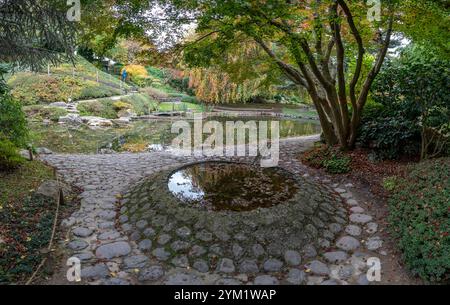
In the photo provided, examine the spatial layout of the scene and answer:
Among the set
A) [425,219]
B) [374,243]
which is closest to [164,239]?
[374,243]

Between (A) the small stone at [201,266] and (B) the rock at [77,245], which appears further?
(B) the rock at [77,245]

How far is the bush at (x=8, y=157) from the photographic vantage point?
5062 millimetres

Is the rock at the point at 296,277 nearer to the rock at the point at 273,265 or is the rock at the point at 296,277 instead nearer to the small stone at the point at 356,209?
the rock at the point at 273,265

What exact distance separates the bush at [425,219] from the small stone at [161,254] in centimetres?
277

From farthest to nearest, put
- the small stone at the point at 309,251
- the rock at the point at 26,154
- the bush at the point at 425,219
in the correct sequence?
the rock at the point at 26,154
the small stone at the point at 309,251
the bush at the point at 425,219

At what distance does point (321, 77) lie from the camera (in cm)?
659

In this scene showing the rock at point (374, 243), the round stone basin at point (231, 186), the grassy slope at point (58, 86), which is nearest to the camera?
the rock at point (374, 243)

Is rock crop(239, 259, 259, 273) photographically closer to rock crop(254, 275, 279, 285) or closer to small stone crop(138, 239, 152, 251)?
rock crop(254, 275, 279, 285)

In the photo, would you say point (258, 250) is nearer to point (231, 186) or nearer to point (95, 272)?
point (231, 186)

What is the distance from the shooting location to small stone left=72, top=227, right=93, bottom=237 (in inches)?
157

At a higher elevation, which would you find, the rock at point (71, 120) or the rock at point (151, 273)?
the rock at point (71, 120)

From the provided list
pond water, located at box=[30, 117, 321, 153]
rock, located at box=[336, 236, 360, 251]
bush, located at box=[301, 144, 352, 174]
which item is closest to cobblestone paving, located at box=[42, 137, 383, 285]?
rock, located at box=[336, 236, 360, 251]

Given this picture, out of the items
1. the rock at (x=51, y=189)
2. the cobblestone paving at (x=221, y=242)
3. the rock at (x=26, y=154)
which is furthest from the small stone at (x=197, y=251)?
the rock at (x=26, y=154)
